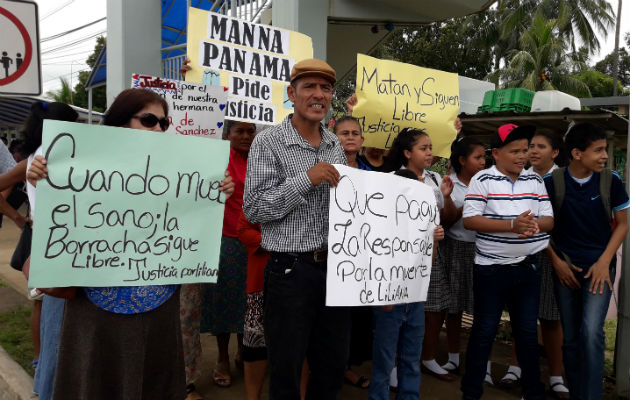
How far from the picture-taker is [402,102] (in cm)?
390

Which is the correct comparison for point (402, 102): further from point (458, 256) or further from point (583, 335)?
point (583, 335)

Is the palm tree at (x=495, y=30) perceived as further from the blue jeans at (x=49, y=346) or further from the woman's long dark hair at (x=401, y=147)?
the blue jeans at (x=49, y=346)

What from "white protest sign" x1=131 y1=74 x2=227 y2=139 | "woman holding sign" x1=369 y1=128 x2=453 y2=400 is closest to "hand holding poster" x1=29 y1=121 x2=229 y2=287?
"woman holding sign" x1=369 y1=128 x2=453 y2=400

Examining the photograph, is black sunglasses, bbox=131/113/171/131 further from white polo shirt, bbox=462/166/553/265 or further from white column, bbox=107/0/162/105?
white column, bbox=107/0/162/105

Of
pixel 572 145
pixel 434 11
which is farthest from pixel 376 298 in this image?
pixel 434 11

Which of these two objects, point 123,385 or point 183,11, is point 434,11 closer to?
point 183,11

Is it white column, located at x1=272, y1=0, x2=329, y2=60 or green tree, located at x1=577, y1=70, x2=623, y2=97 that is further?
green tree, located at x1=577, y1=70, x2=623, y2=97

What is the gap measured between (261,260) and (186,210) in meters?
0.97

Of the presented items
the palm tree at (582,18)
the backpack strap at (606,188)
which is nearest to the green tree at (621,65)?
the palm tree at (582,18)

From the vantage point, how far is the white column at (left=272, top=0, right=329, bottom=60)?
19.1 feet

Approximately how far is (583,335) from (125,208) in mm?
2783

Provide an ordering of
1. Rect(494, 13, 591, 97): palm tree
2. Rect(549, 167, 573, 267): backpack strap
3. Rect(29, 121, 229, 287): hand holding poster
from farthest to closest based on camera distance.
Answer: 1. Rect(494, 13, 591, 97): palm tree
2. Rect(549, 167, 573, 267): backpack strap
3. Rect(29, 121, 229, 287): hand holding poster

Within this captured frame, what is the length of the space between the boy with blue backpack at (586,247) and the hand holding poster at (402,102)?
946 mm

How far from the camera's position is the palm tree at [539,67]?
24.9m
